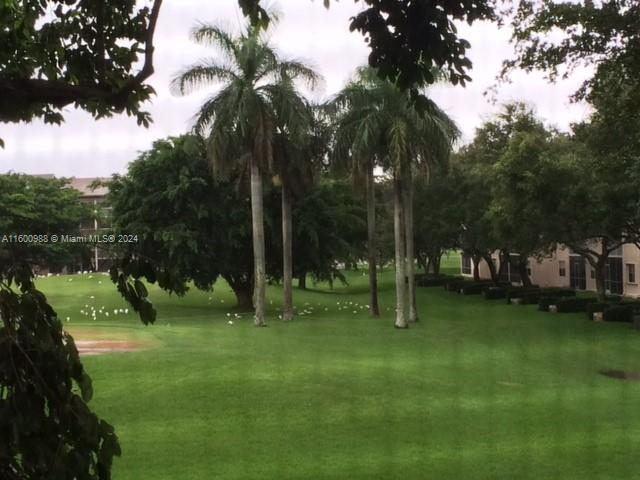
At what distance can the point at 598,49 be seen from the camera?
A: 739cm

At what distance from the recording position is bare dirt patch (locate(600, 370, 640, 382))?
11.9 metres

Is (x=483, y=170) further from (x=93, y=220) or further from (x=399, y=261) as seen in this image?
(x=93, y=220)

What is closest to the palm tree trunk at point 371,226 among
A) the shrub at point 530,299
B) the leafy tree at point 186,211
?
the leafy tree at point 186,211

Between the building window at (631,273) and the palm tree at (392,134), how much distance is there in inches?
541

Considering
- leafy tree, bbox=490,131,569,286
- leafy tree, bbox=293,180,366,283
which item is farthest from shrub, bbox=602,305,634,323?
leafy tree, bbox=293,180,366,283

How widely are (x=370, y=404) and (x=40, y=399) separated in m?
7.65

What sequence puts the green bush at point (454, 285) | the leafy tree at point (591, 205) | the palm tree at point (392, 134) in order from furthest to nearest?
the green bush at point (454, 285) → the palm tree at point (392, 134) → the leafy tree at point (591, 205)

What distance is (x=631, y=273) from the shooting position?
29891mm

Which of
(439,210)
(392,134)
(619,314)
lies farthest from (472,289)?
(392,134)

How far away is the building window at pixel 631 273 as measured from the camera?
29.6 m

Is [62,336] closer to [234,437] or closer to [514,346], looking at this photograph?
[234,437]

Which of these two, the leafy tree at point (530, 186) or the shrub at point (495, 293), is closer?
the leafy tree at point (530, 186)

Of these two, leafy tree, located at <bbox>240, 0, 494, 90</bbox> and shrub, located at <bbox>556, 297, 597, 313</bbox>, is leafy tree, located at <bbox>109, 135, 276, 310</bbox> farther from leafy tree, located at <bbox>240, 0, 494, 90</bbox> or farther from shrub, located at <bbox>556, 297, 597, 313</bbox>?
leafy tree, located at <bbox>240, 0, 494, 90</bbox>

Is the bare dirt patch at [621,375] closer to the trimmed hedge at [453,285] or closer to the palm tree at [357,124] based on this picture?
the palm tree at [357,124]
